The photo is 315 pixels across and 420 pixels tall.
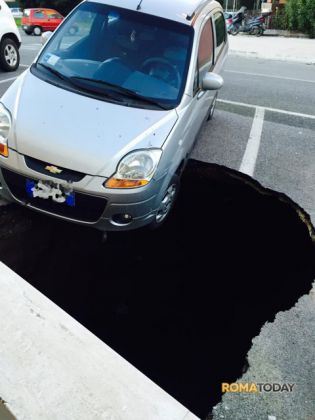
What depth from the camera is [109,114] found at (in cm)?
315

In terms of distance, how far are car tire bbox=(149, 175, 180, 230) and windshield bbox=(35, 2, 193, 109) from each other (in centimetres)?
71

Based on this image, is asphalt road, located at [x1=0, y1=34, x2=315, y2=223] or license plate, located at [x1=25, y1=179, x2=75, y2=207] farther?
asphalt road, located at [x1=0, y1=34, x2=315, y2=223]

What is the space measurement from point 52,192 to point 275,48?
1592 cm

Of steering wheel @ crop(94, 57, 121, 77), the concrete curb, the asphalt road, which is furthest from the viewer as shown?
the asphalt road

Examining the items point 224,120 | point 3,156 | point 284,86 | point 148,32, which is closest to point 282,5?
point 284,86

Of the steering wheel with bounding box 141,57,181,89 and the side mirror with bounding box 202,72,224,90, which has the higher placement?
the steering wheel with bounding box 141,57,181,89

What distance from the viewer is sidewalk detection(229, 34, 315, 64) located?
1413 centimetres

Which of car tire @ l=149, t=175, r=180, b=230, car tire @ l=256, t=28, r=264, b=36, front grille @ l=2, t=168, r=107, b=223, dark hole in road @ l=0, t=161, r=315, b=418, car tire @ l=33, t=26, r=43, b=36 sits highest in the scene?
front grille @ l=2, t=168, r=107, b=223

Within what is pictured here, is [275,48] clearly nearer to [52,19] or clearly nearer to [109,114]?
[52,19]

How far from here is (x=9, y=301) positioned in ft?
8.18

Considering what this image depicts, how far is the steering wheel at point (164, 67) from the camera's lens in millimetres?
3580

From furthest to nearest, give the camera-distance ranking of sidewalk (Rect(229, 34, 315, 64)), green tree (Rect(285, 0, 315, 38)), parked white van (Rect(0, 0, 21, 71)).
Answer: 1. green tree (Rect(285, 0, 315, 38))
2. sidewalk (Rect(229, 34, 315, 64))
3. parked white van (Rect(0, 0, 21, 71))

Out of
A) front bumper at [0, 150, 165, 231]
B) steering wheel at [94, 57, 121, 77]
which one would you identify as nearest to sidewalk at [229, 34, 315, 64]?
steering wheel at [94, 57, 121, 77]

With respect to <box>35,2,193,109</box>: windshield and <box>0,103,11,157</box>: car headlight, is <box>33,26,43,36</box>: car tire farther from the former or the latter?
<box>0,103,11,157</box>: car headlight
